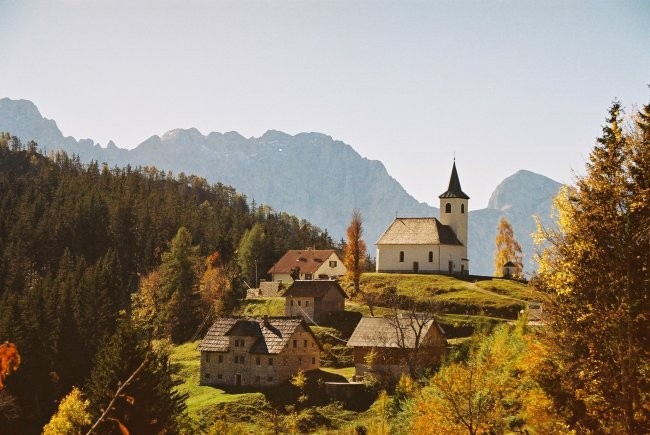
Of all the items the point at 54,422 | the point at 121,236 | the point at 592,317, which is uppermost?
the point at 121,236

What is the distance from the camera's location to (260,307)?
87.6 m

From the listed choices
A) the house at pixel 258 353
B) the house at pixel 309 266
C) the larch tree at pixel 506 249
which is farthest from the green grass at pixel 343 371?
the larch tree at pixel 506 249

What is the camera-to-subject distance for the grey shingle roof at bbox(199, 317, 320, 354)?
65.4 meters

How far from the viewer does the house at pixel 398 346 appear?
6047 cm

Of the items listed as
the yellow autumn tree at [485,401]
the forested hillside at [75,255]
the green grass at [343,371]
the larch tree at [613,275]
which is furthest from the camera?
the forested hillside at [75,255]

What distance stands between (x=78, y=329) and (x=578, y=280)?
63.6 metres

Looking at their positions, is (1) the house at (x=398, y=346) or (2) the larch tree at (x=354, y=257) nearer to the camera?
(1) the house at (x=398, y=346)

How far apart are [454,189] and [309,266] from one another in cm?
2381

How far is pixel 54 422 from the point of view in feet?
148

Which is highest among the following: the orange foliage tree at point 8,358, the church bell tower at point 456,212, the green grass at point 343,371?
the church bell tower at point 456,212

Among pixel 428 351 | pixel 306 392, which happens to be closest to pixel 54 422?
pixel 306 392

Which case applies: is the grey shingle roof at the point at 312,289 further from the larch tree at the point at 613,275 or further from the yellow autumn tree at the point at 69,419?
the larch tree at the point at 613,275

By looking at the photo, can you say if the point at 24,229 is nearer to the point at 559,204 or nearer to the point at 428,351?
the point at 428,351

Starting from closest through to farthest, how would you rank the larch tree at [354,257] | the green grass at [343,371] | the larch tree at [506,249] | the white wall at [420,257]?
1. the green grass at [343,371]
2. the larch tree at [354,257]
3. the white wall at [420,257]
4. the larch tree at [506,249]
